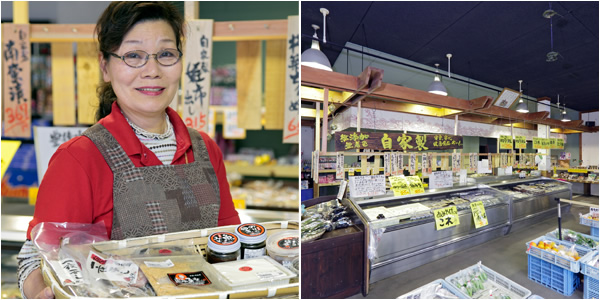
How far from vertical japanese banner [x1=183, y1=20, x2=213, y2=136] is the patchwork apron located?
2.03 ft

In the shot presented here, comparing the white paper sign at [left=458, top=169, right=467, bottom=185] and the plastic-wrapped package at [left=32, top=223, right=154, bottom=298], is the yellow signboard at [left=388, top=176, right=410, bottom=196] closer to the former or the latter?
the white paper sign at [left=458, top=169, right=467, bottom=185]

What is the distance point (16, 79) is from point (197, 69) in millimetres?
1136

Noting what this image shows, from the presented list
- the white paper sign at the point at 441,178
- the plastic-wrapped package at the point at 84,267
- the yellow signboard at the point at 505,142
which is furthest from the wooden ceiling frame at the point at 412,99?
the plastic-wrapped package at the point at 84,267

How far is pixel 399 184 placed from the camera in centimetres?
161

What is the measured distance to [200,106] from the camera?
1.59 metres

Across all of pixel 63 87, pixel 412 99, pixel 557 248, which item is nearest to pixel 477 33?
pixel 412 99

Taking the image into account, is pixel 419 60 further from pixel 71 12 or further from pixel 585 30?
pixel 71 12

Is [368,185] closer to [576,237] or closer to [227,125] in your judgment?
[227,125]

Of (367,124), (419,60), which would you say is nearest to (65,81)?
(367,124)

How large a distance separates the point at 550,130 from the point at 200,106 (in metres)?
2.08

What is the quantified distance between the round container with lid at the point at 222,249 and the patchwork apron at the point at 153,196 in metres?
0.30

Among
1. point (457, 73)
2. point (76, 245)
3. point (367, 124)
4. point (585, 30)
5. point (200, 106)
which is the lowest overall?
point (76, 245)

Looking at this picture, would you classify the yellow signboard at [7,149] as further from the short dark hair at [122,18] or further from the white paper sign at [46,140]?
the short dark hair at [122,18]

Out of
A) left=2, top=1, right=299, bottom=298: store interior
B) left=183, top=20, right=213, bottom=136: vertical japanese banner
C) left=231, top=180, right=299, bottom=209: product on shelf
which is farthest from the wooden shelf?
left=183, top=20, right=213, bottom=136: vertical japanese banner
